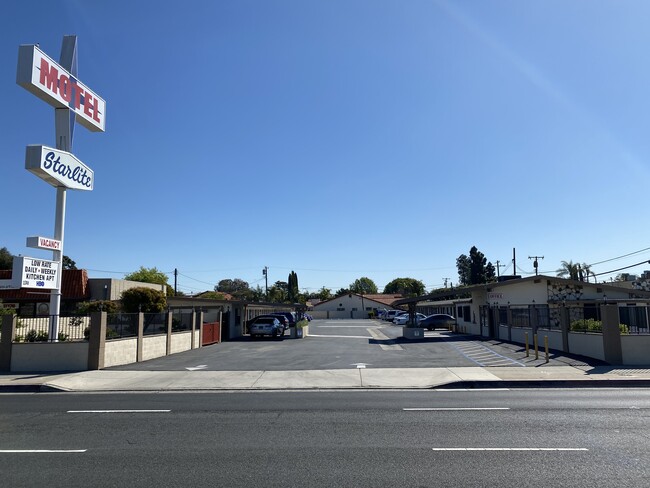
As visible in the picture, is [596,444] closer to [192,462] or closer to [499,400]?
[499,400]

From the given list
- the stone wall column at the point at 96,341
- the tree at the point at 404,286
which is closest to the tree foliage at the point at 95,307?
the stone wall column at the point at 96,341

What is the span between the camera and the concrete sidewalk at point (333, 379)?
15.1 meters

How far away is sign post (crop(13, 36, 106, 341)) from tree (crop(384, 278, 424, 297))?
384ft

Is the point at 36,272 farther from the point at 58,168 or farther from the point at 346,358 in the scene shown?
the point at 346,358

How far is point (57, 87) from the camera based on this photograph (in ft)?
68.5

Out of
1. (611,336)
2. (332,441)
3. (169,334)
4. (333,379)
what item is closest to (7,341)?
(169,334)

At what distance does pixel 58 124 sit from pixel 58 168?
2.32m

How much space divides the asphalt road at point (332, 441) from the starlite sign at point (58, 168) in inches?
413

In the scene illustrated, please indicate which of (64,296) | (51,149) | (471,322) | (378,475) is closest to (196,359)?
(51,149)

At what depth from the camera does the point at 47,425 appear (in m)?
9.84

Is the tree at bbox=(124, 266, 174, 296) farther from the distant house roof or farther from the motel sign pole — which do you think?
the motel sign pole

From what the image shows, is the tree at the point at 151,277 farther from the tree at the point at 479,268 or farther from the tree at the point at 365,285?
the tree at the point at 365,285

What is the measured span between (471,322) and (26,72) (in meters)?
33.3

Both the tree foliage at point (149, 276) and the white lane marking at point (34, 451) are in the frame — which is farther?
the tree foliage at point (149, 276)
